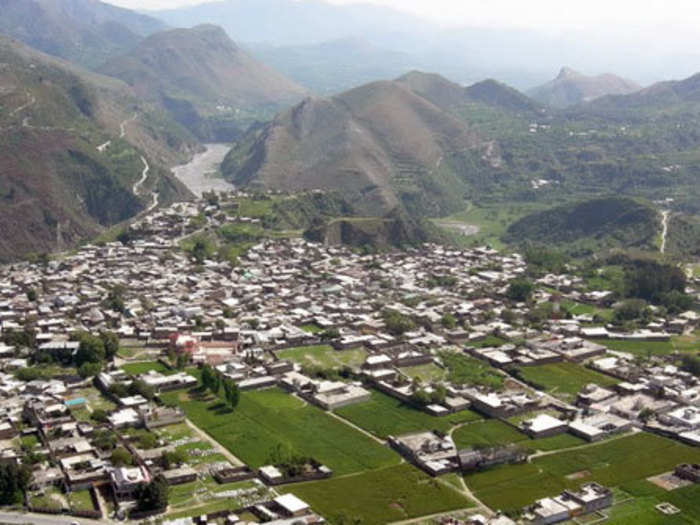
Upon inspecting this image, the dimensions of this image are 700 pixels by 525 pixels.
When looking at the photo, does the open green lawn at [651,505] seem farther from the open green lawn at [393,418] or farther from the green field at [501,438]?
the open green lawn at [393,418]

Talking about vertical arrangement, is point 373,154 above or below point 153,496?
above

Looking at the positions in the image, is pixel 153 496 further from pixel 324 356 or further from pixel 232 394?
pixel 324 356

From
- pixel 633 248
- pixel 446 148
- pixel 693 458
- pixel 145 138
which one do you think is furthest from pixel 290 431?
pixel 145 138

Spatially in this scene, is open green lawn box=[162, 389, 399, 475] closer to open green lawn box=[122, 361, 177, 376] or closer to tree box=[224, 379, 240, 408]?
tree box=[224, 379, 240, 408]

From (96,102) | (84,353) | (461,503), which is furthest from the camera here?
(96,102)

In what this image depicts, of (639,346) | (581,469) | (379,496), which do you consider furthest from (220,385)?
(639,346)

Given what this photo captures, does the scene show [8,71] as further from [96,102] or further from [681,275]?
[681,275]
